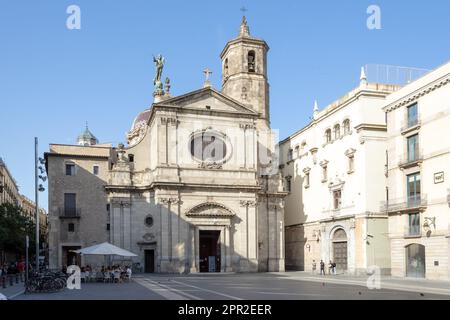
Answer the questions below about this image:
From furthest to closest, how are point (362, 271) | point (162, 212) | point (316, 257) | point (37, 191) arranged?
point (316, 257) → point (162, 212) → point (362, 271) → point (37, 191)

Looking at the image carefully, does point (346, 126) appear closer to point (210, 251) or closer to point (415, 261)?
point (415, 261)

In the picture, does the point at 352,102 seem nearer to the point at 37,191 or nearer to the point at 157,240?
the point at 157,240

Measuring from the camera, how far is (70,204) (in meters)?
48.3

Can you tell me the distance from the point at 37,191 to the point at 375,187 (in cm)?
2551

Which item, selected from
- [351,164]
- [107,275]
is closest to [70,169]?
[107,275]

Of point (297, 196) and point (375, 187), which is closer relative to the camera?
point (375, 187)

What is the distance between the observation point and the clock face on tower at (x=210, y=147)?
4691 cm

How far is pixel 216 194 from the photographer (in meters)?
46.3

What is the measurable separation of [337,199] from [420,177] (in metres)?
11.2

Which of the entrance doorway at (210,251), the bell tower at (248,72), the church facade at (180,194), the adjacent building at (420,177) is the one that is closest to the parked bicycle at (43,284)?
the church facade at (180,194)

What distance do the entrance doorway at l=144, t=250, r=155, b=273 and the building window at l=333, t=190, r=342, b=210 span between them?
16.6 meters

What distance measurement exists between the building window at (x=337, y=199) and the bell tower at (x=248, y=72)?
12.1m
